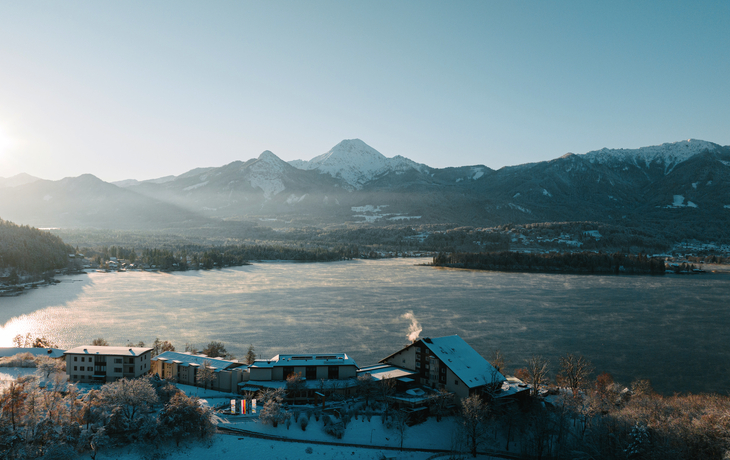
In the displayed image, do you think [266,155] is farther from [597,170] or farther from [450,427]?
[450,427]

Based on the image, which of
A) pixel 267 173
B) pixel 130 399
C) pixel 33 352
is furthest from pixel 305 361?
pixel 267 173

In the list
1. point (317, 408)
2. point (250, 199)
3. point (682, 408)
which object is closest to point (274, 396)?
point (317, 408)

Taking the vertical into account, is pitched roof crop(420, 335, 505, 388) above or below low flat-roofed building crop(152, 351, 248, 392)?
above

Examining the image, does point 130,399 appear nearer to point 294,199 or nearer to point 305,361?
point 305,361

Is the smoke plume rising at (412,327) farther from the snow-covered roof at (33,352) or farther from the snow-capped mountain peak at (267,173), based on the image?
the snow-capped mountain peak at (267,173)

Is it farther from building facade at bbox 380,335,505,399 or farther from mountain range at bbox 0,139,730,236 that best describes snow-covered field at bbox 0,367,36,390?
mountain range at bbox 0,139,730,236

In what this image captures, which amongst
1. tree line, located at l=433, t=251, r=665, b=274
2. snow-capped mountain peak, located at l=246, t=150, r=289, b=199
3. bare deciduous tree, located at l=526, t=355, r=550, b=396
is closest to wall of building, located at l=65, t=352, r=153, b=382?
bare deciduous tree, located at l=526, t=355, r=550, b=396
